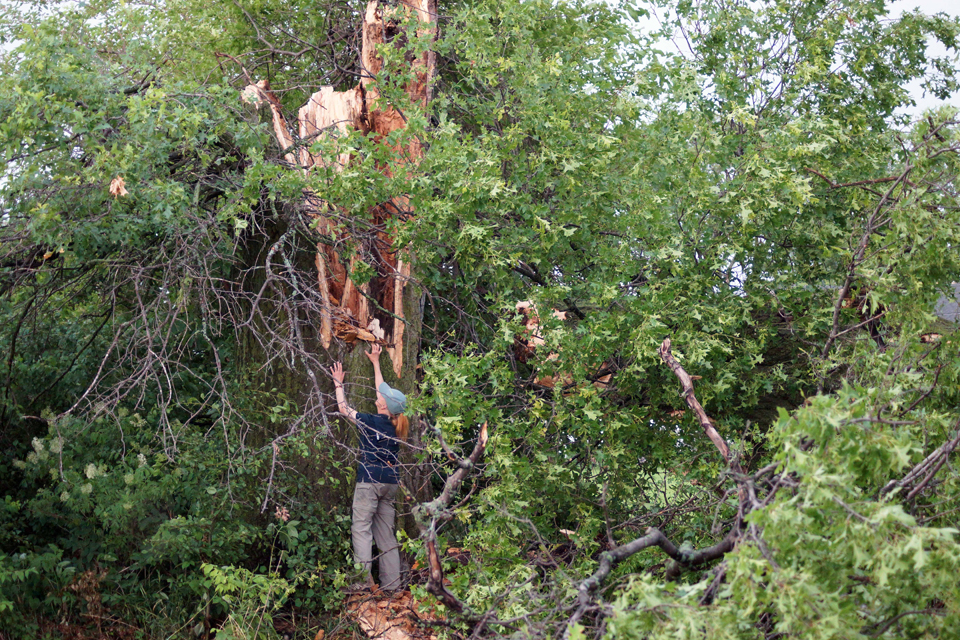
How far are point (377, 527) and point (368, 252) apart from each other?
6.73ft

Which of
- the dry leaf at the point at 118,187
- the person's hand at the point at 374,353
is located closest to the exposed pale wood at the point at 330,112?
the person's hand at the point at 374,353

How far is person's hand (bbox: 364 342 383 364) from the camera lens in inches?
281

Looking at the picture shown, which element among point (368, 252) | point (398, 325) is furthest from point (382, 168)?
point (398, 325)

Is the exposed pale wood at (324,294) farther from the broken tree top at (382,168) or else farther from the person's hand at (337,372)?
the person's hand at (337,372)

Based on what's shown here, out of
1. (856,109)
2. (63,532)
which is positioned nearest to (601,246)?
(856,109)

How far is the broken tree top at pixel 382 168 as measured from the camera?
23.0 ft

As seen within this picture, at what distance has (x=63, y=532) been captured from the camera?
720 cm

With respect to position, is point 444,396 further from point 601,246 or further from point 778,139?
point 778,139

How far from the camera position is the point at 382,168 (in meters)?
7.14

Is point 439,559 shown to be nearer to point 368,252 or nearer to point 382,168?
point 368,252

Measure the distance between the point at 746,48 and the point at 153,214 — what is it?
4577 mm

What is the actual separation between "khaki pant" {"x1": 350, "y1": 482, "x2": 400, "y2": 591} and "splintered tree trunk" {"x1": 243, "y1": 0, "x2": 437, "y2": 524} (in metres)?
0.56

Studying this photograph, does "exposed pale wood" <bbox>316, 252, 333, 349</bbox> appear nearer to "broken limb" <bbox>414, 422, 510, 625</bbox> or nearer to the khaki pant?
the khaki pant

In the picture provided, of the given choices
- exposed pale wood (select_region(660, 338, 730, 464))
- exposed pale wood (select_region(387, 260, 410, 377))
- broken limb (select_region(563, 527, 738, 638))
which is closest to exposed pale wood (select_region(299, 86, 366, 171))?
exposed pale wood (select_region(387, 260, 410, 377))
